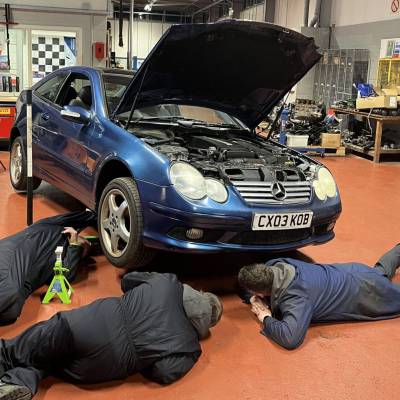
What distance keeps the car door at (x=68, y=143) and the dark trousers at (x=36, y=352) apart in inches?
71.0

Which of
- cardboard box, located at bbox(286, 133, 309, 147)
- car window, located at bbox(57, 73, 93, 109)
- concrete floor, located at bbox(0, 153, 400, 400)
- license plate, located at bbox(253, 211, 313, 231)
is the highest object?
car window, located at bbox(57, 73, 93, 109)

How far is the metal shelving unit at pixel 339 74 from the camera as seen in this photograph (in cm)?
1185

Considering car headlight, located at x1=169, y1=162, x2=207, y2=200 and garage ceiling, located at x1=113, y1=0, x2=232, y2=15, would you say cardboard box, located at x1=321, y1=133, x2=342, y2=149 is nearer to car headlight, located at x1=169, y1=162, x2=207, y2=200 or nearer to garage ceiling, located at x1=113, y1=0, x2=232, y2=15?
car headlight, located at x1=169, y1=162, x2=207, y2=200

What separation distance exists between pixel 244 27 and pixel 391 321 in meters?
2.17

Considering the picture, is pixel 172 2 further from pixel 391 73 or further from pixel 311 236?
pixel 311 236

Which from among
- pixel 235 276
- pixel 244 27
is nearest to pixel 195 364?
pixel 235 276

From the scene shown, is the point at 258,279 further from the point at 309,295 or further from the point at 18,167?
the point at 18,167

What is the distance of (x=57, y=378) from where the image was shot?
8.18ft

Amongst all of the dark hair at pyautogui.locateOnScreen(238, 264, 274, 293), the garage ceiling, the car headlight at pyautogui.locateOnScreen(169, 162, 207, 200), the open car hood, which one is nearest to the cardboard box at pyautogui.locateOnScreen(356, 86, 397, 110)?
the open car hood

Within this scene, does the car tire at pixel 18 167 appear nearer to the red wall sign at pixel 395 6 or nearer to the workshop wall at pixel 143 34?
the red wall sign at pixel 395 6

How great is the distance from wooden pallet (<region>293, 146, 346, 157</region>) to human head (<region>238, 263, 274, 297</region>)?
6.80 m

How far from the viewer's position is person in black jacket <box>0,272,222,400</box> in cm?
234

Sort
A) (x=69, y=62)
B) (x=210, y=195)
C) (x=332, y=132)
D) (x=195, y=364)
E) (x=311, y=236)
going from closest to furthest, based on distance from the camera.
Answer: (x=195, y=364)
(x=210, y=195)
(x=311, y=236)
(x=332, y=132)
(x=69, y=62)

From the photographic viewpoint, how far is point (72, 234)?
366cm
